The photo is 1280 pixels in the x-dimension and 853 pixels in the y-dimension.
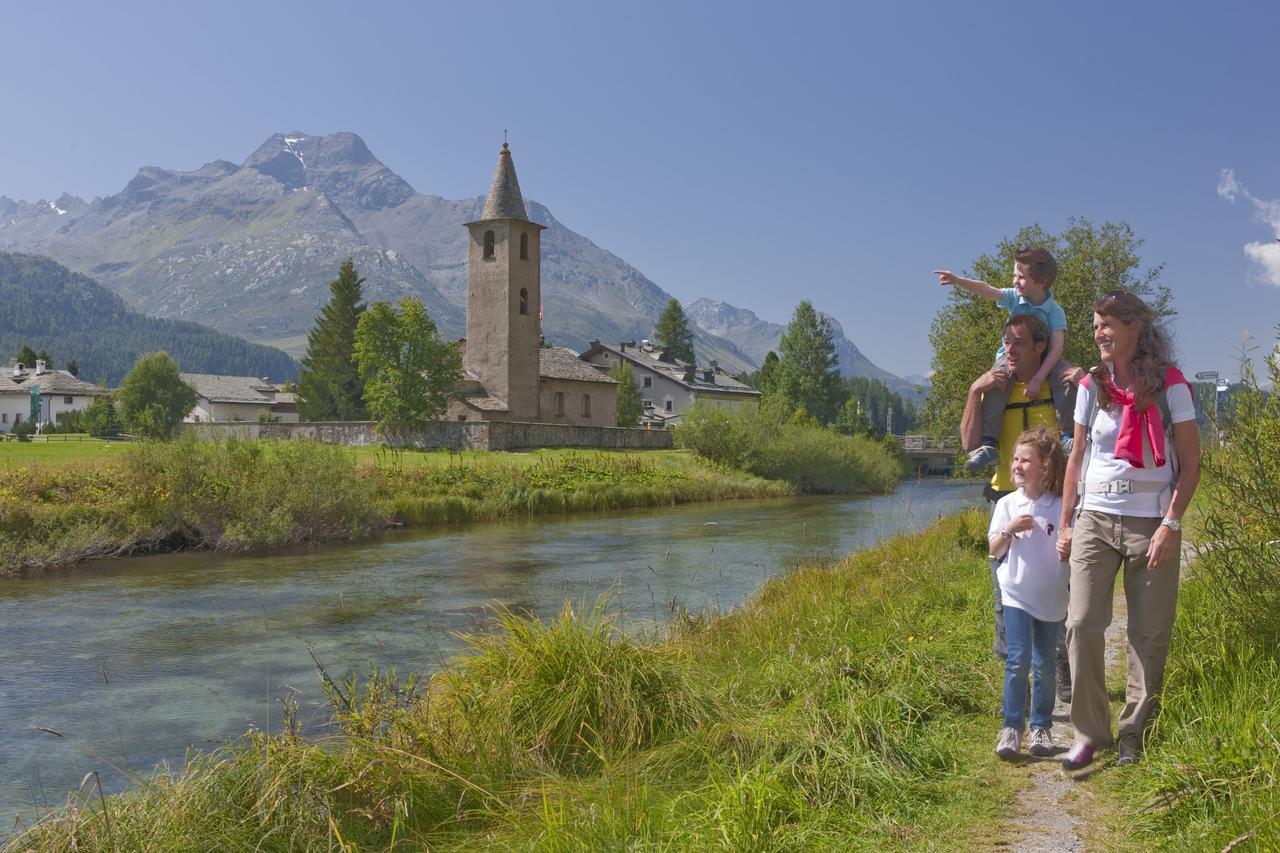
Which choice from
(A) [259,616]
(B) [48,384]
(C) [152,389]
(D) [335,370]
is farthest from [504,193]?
(B) [48,384]

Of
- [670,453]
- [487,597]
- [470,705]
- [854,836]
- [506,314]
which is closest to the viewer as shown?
[854,836]

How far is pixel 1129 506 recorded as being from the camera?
14.2ft

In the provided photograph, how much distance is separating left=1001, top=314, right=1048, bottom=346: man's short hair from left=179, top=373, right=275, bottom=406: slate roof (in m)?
105

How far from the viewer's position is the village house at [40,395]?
3841 inches

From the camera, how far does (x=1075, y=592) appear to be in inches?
178

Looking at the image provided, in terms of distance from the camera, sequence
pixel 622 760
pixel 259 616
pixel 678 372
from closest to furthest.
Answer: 1. pixel 622 760
2. pixel 259 616
3. pixel 678 372

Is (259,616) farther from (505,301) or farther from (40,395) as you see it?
(40,395)

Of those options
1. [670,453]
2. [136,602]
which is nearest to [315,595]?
[136,602]

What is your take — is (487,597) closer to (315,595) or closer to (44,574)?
(315,595)

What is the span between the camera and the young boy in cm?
552

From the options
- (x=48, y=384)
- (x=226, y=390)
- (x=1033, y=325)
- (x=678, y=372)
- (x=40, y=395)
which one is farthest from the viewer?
(x=226, y=390)

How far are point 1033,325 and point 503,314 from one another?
4879 cm

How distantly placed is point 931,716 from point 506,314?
4886 centimetres

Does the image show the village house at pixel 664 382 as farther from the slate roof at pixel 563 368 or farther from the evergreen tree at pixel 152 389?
the evergreen tree at pixel 152 389
